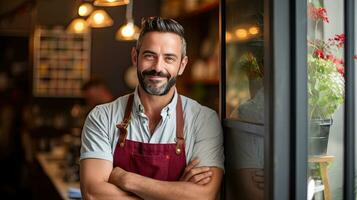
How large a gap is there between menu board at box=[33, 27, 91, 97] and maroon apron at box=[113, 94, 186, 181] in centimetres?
485

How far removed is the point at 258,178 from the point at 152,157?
452mm

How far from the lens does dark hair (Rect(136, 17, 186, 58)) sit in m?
2.17

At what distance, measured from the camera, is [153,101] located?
7.41ft

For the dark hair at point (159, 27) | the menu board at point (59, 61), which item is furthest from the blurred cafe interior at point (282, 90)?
the menu board at point (59, 61)

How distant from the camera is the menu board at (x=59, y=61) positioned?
6992mm

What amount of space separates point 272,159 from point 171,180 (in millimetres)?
471

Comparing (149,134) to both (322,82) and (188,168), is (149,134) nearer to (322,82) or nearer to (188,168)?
(188,168)

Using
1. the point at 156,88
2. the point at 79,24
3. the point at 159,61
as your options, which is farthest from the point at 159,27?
the point at 79,24

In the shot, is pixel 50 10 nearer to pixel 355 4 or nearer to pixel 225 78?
pixel 225 78

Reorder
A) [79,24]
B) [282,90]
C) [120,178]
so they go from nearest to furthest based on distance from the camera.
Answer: [282,90]
[120,178]
[79,24]

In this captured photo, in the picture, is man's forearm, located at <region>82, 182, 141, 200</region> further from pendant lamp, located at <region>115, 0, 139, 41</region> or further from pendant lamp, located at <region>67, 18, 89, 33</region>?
pendant lamp, located at <region>67, 18, 89, 33</region>

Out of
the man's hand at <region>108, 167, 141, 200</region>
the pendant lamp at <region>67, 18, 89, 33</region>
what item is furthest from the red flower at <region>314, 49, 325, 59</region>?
the pendant lamp at <region>67, 18, 89, 33</region>

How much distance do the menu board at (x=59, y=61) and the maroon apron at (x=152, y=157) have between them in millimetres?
4852

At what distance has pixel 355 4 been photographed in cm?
207
